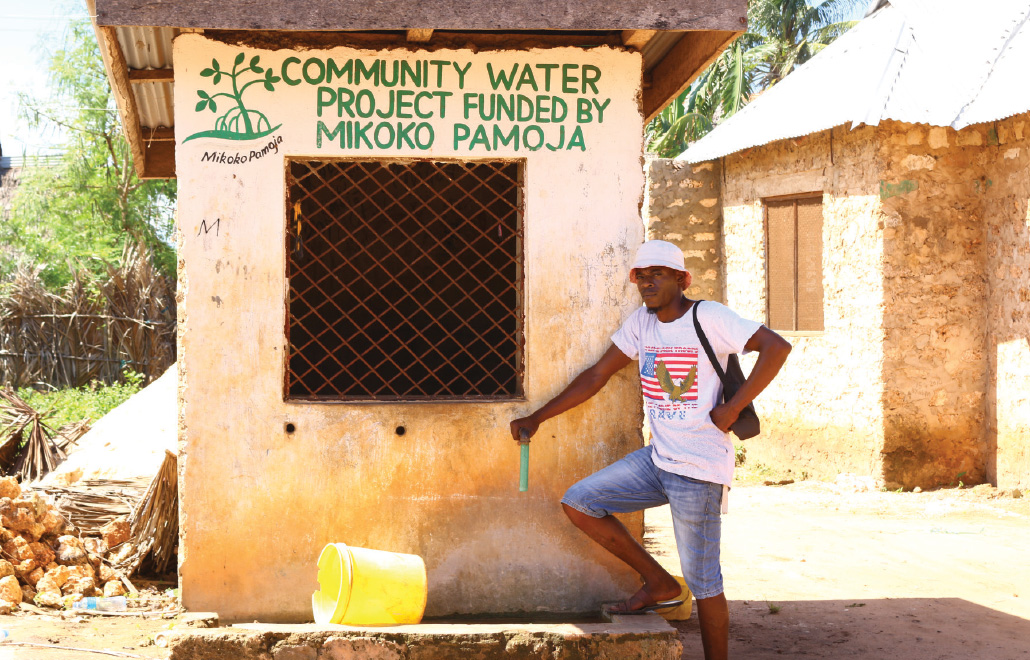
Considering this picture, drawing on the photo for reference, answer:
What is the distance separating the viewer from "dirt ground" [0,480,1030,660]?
13.8 ft

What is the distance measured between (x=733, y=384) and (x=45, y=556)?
144 inches

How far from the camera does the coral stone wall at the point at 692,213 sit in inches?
400

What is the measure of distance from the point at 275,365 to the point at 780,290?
666cm

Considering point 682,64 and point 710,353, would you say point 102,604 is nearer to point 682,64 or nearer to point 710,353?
point 710,353

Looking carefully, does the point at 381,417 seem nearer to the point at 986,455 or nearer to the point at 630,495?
the point at 630,495

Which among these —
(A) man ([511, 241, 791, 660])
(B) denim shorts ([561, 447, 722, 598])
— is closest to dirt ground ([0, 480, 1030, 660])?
(A) man ([511, 241, 791, 660])

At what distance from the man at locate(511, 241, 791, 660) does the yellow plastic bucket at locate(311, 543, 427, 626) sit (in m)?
0.70

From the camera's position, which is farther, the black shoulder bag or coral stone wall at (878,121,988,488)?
coral stone wall at (878,121,988,488)

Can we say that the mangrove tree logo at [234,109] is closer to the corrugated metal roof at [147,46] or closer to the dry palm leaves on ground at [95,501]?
the corrugated metal roof at [147,46]

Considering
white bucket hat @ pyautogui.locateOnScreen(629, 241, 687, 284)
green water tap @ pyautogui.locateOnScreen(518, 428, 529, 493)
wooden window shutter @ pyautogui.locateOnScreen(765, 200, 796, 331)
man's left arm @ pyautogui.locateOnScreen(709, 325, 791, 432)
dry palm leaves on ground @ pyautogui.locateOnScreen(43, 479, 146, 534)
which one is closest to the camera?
man's left arm @ pyautogui.locateOnScreen(709, 325, 791, 432)

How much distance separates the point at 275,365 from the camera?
3998mm

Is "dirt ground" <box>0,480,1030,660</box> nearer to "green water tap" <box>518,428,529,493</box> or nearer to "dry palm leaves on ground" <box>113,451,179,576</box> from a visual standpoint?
"dry palm leaves on ground" <box>113,451,179,576</box>

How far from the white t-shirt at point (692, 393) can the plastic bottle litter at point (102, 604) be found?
9.23 feet

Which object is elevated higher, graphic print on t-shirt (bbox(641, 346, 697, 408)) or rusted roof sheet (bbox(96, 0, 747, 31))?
rusted roof sheet (bbox(96, 0, 747, 31))
